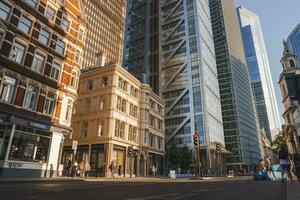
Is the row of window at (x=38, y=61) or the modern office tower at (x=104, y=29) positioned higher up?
the modern office tower at (x=104, y=29)

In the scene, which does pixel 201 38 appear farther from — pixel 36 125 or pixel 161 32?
pixel 36 125

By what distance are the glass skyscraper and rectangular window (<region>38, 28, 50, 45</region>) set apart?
1772 inches

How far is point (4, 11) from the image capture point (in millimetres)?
20625

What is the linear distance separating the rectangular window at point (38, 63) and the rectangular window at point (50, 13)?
454 cm

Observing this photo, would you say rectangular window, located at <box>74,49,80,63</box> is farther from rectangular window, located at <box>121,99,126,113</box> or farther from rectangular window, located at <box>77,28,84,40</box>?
rectangular window, located at <box>121,99,126,113</box>

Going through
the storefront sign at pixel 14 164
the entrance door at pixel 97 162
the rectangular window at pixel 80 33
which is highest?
the rectangular window at pixel 80 33

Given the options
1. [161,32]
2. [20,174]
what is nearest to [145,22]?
[161,32]

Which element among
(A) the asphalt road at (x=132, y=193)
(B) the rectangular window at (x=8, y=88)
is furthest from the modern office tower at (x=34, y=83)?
(A) the asphalt road at (x=132, y=193)

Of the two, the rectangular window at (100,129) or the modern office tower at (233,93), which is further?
the modern office tower at (233,93)

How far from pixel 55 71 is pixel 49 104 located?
3.65m

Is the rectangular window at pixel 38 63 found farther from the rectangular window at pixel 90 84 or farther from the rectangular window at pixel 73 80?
the rectangular window at pixel 90 84

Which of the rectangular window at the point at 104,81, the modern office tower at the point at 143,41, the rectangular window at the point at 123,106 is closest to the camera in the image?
the rectangular window at the point at 104,81

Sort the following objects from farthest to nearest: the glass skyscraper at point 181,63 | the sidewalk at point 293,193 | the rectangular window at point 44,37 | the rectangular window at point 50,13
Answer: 1. the glass skyscraper at point 181,63
2. the rectangular window at point 50,13
3. the rectangular window at point 44,37
4. the sidewalk at point 293,193

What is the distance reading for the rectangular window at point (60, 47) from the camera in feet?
83.9
